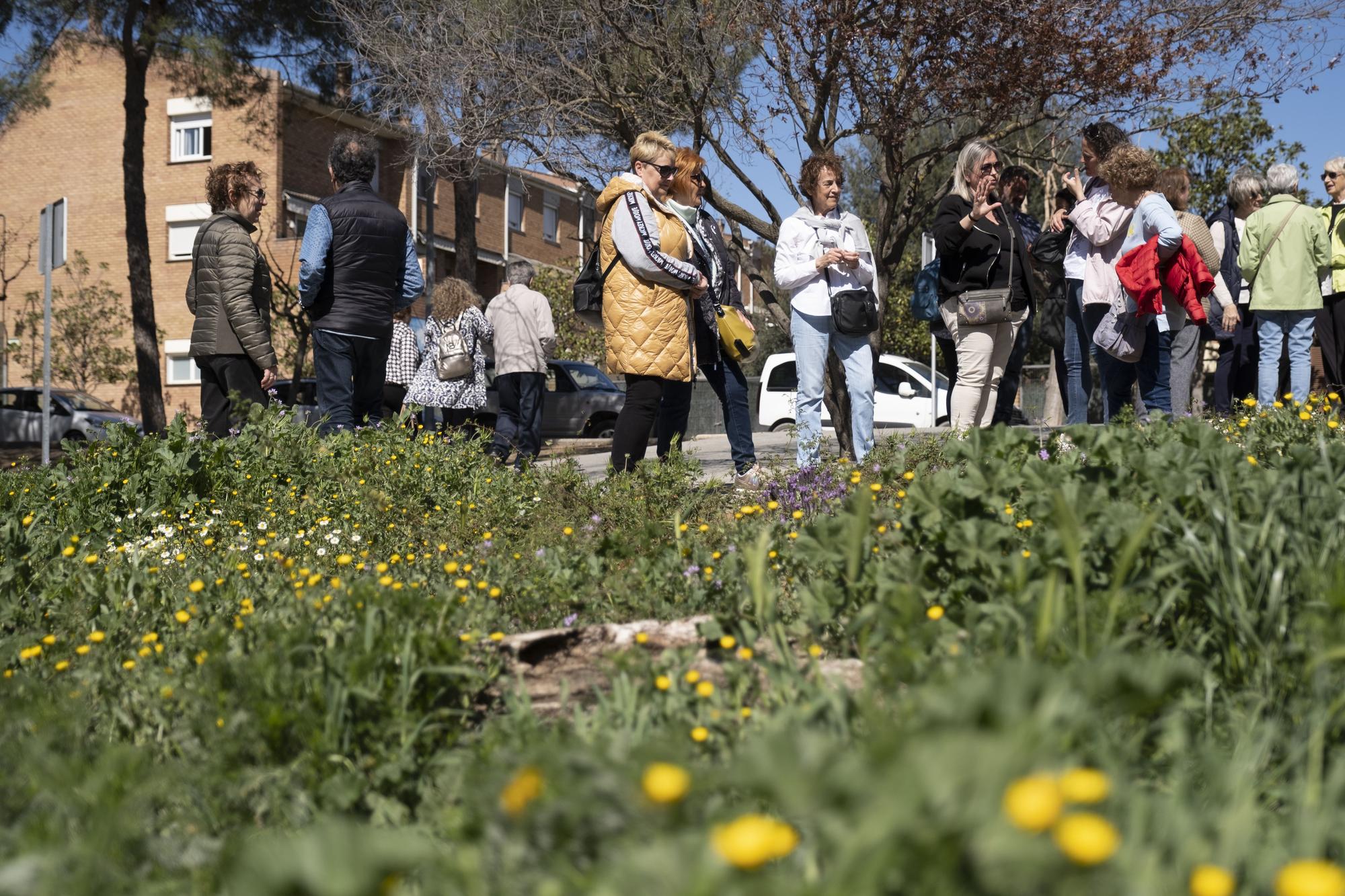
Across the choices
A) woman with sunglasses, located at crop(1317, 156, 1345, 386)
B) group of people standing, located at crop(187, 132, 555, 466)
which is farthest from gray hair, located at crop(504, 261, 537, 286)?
woman with sunglasses, located at crop(1317, 156, 1345, 386)

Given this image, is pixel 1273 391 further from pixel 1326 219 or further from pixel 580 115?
pixel 580 115

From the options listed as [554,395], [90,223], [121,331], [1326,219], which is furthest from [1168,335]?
[90,223]

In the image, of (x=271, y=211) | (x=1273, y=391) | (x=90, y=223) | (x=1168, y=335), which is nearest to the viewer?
(x=1168, y=335)

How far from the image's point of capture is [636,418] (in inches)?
243

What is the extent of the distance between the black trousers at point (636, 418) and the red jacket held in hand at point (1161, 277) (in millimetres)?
2520

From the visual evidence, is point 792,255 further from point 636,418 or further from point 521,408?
point 521,408

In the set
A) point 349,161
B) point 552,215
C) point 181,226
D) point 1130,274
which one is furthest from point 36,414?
point 1130,274

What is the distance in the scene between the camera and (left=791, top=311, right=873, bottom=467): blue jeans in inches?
263

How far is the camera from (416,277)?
762 cm

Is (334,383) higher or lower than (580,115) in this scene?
lower

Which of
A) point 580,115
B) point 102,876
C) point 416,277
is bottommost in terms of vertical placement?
point 102,876

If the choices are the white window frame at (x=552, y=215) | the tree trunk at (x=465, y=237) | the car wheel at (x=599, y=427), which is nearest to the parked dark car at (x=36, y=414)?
the tree trunk at (x=465, y=237)

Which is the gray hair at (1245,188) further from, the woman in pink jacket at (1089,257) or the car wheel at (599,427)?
the car wheel at (599,427)

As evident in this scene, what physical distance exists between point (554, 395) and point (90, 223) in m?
20.7
